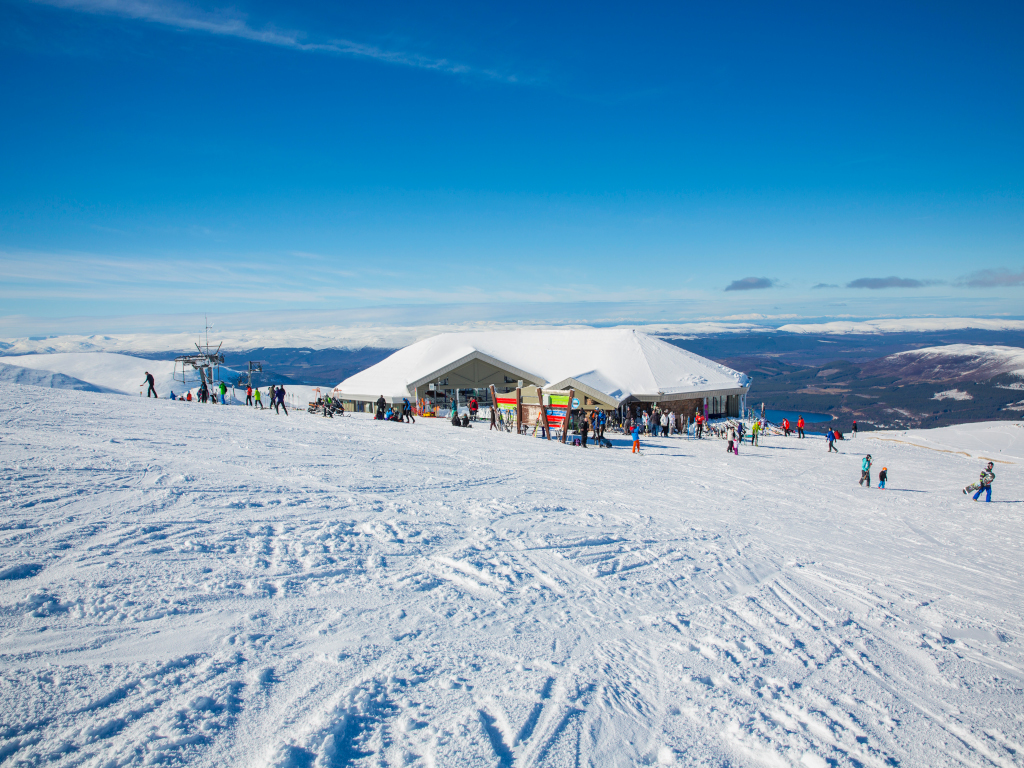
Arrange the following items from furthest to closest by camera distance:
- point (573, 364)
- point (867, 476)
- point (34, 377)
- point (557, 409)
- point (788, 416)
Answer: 1. point (788, 416)
2. point (34, 377)
3. point (573, 364)
4. point (557, 409)
5. point (867, 476)

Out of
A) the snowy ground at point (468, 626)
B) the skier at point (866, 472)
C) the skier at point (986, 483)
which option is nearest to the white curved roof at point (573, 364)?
the skier at point (866, 472)

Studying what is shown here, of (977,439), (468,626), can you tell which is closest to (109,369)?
(468,626)

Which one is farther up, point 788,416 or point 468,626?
point 468,626

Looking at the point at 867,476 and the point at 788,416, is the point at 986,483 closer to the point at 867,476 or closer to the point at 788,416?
the point at 867,476

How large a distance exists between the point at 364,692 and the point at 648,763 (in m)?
2.08

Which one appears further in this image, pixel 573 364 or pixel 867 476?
pixel 573 364

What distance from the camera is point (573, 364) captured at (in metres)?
34.3

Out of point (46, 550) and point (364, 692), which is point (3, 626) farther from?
point (364, 692)

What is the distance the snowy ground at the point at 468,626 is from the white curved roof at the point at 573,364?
19.5 meters

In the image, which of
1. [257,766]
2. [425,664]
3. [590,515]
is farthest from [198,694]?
[590,515]

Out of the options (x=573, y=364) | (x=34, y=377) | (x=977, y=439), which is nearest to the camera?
(x=977, y=439)

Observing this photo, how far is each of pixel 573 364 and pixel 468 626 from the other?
29.9 metres

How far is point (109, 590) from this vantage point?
500cm

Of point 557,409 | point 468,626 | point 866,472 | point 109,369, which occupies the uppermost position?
point 468,626
